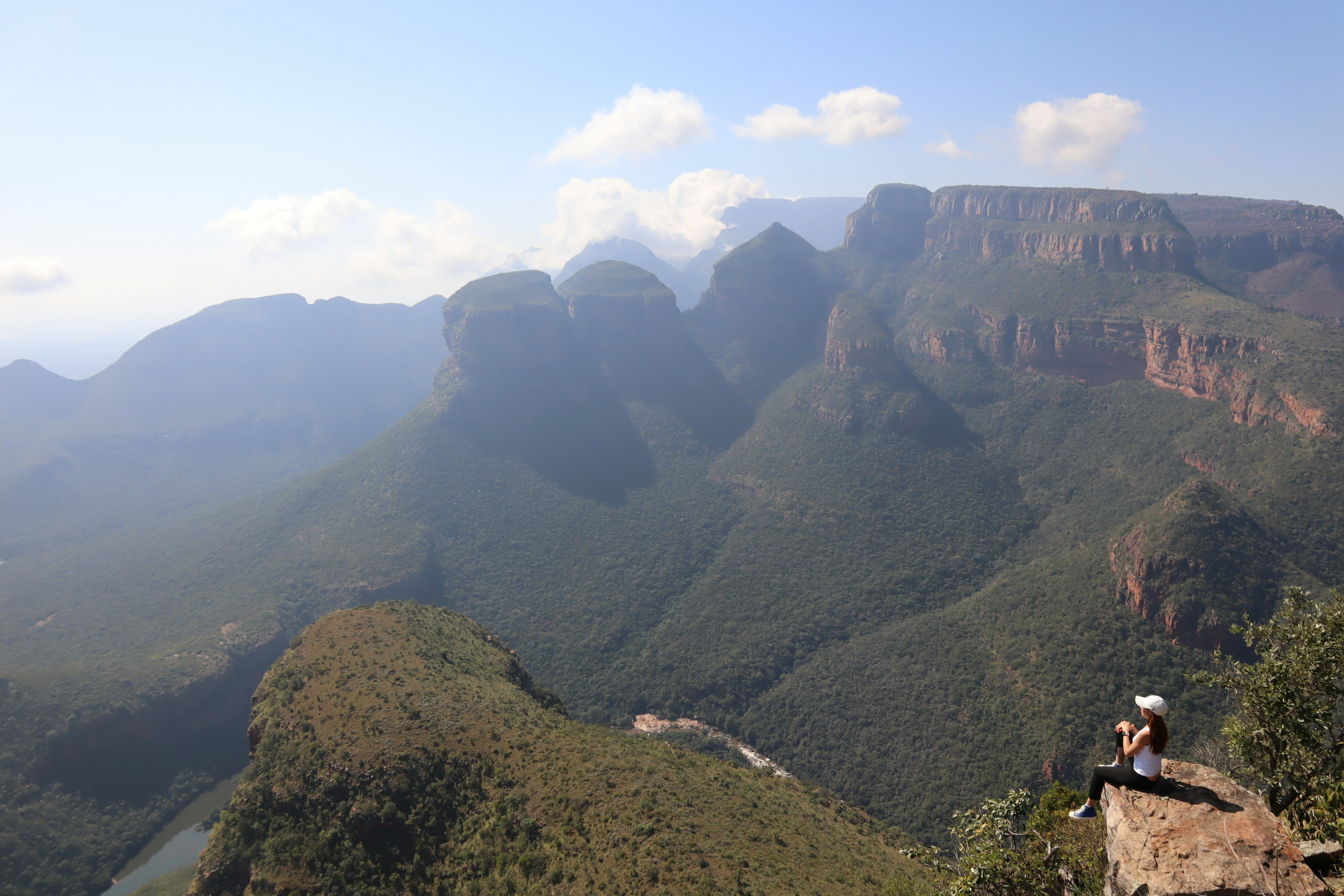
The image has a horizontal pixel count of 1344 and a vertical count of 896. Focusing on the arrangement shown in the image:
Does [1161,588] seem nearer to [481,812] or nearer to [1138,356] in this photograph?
[1138,356]

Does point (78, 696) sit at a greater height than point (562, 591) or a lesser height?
greater

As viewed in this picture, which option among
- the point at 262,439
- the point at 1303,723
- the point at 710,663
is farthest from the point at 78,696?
the point at 262,439

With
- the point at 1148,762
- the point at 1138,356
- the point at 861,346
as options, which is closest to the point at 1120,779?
the point at 1148,762

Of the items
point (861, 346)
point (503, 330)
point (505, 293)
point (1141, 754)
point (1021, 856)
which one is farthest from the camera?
point (505, 293)

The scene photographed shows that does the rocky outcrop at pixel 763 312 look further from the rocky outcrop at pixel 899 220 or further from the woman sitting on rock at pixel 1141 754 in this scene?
the woman sitting on rock at pixel 1141 754

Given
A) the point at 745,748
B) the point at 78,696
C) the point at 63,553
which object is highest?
the point at 63,553

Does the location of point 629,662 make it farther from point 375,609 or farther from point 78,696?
point 78,696

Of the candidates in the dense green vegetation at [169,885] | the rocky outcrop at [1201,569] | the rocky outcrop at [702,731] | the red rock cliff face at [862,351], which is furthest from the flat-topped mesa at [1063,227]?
the dense green vegetation at [169,885]
